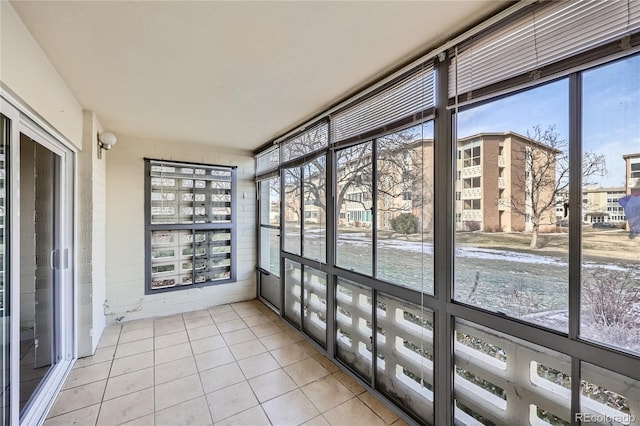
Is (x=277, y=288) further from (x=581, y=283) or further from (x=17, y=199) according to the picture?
(x=581, y=283)

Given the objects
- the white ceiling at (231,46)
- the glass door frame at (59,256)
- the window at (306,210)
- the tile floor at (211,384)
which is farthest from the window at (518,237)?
the glass door frame at (59,256)

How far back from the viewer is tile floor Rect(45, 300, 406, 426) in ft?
6.60

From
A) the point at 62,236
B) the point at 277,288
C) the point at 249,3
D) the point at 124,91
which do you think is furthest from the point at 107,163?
the point at 249,3

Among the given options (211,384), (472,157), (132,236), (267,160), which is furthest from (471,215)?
(132,236)

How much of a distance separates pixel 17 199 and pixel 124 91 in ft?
3.90

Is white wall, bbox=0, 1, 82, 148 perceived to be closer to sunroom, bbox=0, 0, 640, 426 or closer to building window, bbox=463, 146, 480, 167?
sunroom, bbox=0, 0, 640, 426

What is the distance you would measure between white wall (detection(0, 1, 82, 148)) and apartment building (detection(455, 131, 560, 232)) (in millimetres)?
2473

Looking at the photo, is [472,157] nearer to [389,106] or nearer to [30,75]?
[389,106]

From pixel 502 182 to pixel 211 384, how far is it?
2679 millimetres

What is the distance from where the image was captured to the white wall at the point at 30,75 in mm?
1385

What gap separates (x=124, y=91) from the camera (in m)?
2.38

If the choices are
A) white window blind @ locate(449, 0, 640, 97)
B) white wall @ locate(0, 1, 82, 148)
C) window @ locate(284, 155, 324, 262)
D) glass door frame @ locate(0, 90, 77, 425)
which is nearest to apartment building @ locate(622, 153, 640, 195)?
white window blind @ locate(449, 0, 640, 97)

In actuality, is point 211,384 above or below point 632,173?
below

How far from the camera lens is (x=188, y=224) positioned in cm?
415
